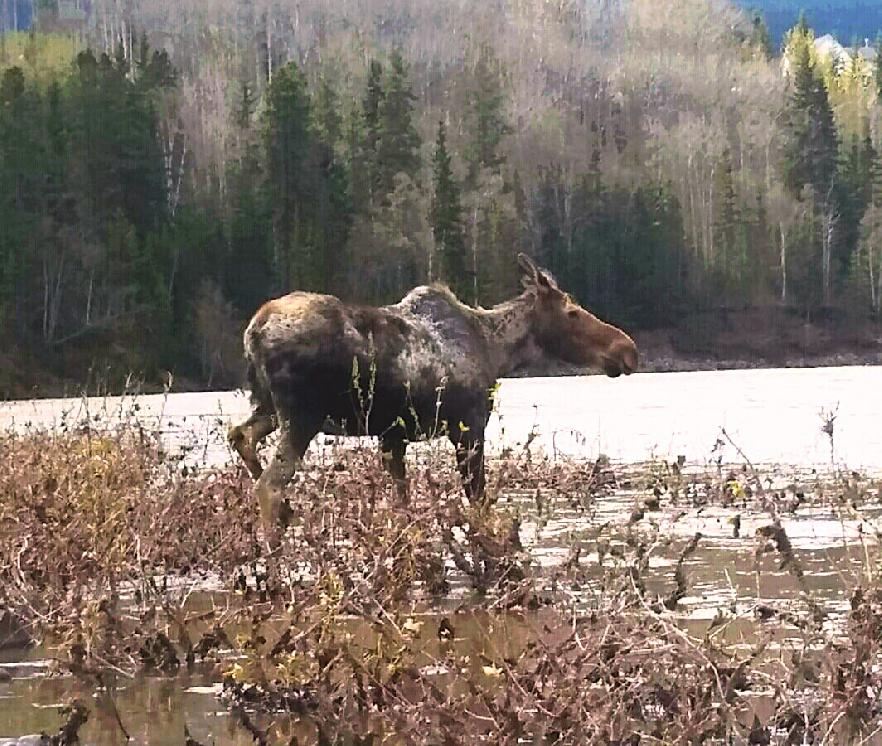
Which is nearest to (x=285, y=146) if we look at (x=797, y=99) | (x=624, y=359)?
(x=797, y=99)

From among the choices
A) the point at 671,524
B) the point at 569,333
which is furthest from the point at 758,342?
the point at 671,524

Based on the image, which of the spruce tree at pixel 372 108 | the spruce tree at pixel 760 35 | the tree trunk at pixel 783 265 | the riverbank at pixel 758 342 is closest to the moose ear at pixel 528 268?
the riverbank at pixel 758 342

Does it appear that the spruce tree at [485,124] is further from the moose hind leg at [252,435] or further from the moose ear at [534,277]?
the moose hind leg at [252,435]

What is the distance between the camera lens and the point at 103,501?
838cm

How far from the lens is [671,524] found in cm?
801

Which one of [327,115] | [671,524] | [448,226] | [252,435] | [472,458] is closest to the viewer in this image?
[671,524]

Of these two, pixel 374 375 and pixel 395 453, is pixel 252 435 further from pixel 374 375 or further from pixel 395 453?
pixel 374 375

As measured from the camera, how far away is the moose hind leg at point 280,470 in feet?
31.4

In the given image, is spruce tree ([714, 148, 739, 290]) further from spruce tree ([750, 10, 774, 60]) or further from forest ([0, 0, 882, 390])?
spruce tree ([750, 10, 774, 60])

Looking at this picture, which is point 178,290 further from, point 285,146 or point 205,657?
point 205,657

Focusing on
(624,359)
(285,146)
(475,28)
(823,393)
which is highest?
(475,28)

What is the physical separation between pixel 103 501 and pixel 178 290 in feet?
174

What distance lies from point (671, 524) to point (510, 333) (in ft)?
13.5

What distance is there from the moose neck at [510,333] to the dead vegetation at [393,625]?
1883 mm
